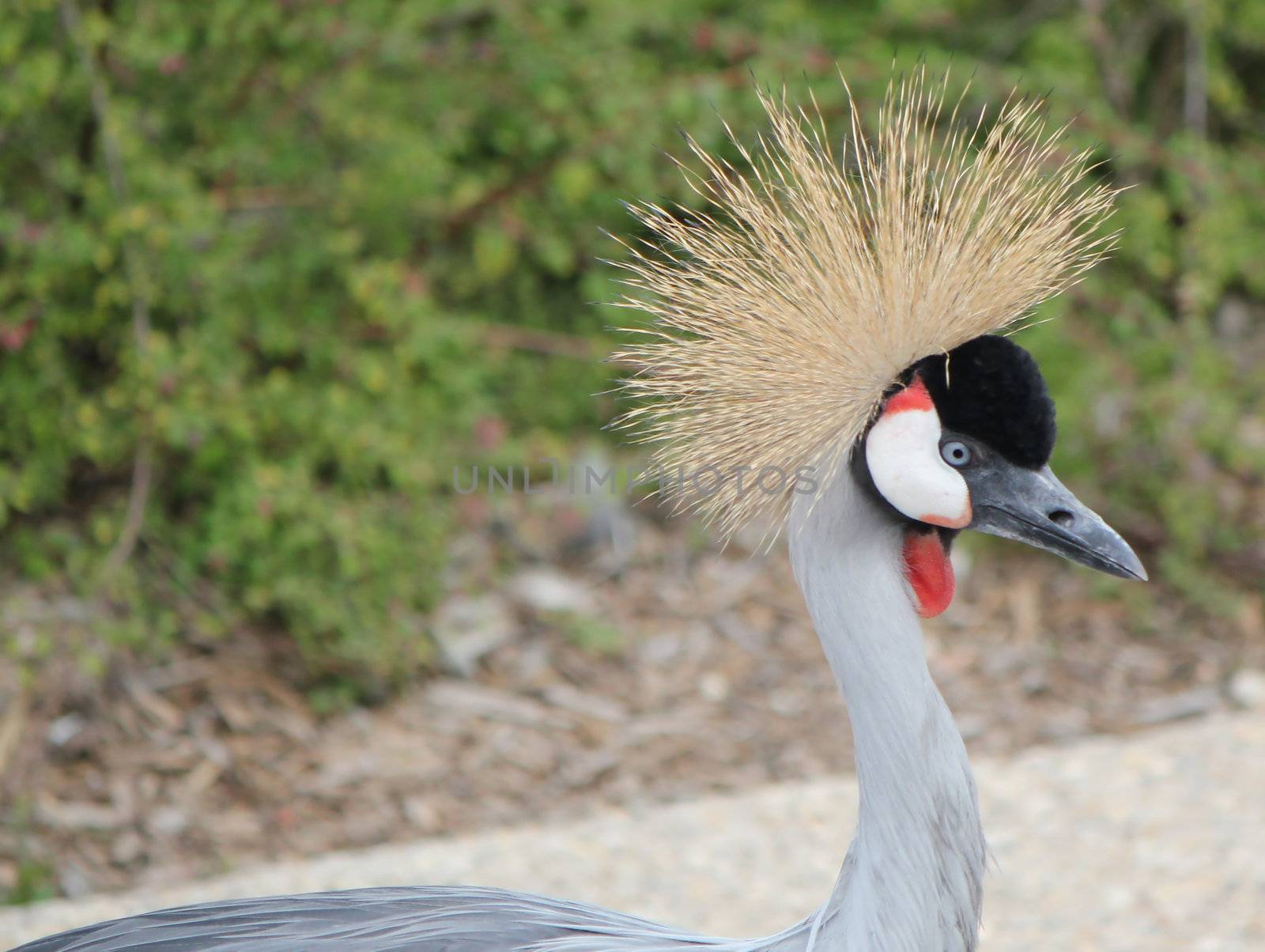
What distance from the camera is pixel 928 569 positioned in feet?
4.44

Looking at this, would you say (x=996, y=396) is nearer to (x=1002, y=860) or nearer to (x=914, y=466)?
(x=914, y=466)

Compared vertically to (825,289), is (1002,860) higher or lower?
lower

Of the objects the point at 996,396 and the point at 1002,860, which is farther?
the point at 1002,860

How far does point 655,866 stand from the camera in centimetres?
244

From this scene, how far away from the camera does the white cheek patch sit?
129 cm

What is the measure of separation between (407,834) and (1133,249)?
2331 mm

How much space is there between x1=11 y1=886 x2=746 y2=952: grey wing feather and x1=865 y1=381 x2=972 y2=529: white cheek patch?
0.47m

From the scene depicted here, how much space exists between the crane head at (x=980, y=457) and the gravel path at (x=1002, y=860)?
3.80 feet

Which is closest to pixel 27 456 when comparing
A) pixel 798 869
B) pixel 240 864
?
pixel 240 864

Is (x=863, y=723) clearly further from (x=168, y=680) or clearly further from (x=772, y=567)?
(x=772, y=567)

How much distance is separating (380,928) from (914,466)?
0.70 metres

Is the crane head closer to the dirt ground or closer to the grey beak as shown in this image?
the grey beak

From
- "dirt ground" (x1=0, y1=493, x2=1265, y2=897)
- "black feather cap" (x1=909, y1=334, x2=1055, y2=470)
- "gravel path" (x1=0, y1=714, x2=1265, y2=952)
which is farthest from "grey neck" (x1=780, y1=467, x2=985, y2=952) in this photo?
"dirt ground" (x1=0, y1=493, x2=1265, y2=897)

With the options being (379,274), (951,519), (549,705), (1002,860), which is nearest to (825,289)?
(951,519)
